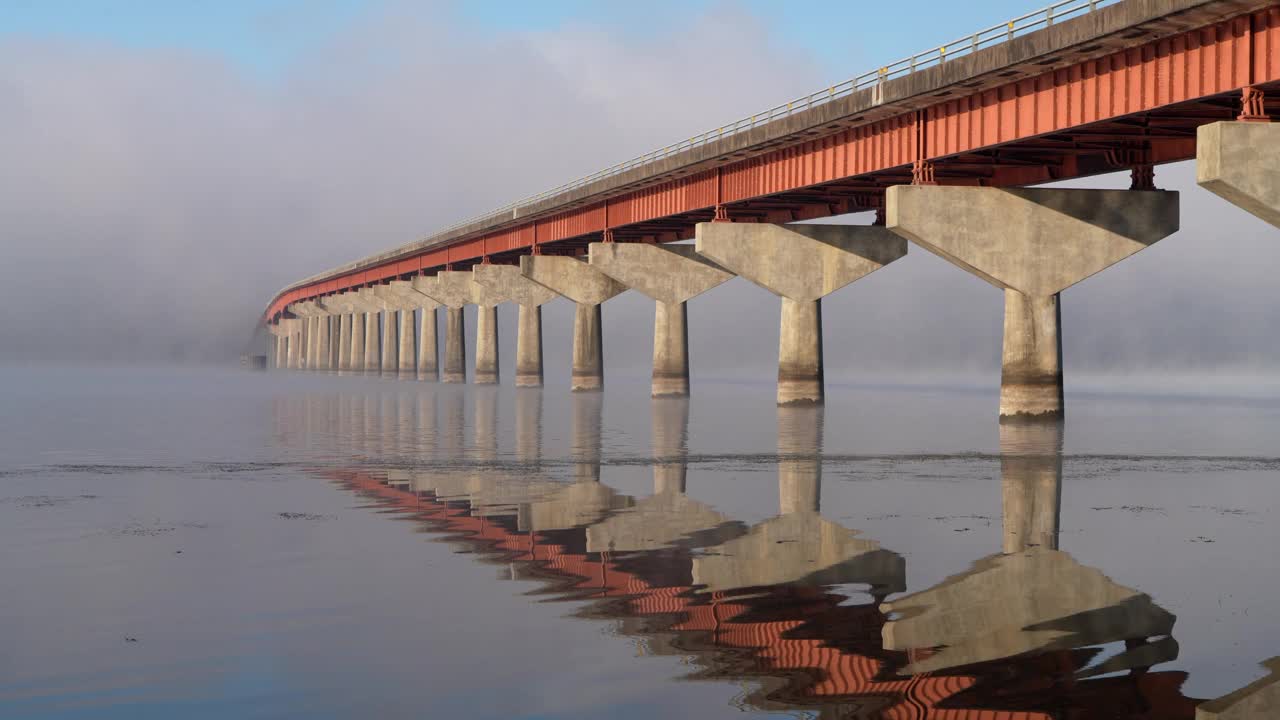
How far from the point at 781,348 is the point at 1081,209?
19.9m

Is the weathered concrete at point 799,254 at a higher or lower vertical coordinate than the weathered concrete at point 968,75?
lower

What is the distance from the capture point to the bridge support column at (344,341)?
15575 centimetres

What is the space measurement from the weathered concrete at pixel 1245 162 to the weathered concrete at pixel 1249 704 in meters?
21.3

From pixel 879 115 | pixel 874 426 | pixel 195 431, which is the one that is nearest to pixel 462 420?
pixel 195 431

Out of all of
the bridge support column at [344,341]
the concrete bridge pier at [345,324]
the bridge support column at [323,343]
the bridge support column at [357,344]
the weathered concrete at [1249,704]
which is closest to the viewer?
the weathered concrete at [1249,704]

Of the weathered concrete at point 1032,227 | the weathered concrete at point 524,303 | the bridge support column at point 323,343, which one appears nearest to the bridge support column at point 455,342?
the weathered concrete at point 524,303

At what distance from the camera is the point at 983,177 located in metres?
47.1

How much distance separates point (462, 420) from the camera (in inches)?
1820

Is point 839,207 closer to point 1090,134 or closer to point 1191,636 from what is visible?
point 1090,134

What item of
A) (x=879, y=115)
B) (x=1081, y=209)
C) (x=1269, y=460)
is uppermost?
(x=879, y=115)

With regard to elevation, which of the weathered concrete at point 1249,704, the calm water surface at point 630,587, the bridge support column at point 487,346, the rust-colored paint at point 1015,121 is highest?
the rust-colored paint at point 1015,121

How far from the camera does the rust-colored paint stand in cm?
3002

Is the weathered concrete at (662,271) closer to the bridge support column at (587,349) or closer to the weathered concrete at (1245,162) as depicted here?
the bridge support column at (587,349)

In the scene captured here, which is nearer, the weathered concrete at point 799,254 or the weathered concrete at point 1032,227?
the weathered concrete at point 1032,227
